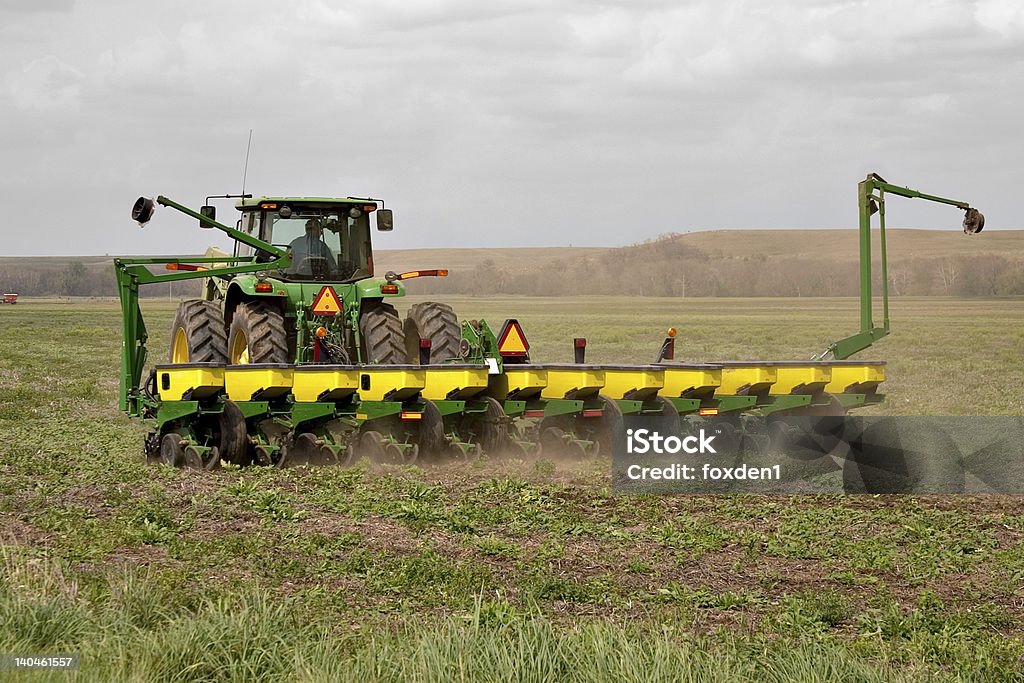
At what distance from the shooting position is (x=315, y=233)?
12.8 m

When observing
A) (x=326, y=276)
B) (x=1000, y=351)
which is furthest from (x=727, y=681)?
(x=1000, y=351)

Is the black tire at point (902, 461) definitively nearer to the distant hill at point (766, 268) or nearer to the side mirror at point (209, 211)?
the side mirror at point (209, 211)

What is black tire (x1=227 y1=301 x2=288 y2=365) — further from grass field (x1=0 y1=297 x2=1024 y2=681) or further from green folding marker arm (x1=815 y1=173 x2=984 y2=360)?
green folding marker arm (x1=815 y1=173 x2=984 y2=360)

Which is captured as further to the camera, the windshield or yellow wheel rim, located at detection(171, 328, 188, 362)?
yellow wheel rim, located at detection(171, 328, 188, 362)

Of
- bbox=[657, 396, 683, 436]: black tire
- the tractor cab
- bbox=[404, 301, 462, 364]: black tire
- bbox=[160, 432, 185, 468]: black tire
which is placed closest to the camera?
bbox=[160, 432, 185, 468]: black tire

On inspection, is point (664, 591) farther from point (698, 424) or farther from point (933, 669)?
point (698, 424)

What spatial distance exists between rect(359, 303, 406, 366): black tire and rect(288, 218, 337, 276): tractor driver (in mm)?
899

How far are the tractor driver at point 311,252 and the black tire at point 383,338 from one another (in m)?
0.90

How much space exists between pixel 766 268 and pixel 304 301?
5285cm

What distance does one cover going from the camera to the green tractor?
1177 cm

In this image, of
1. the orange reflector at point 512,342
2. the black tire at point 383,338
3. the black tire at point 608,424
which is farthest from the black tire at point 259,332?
the black tire at point 608,424

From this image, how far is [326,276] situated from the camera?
12781mm

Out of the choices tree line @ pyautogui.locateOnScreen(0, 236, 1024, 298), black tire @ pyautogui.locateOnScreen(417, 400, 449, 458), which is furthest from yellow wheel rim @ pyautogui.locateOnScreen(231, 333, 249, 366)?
tree line @ pyautogui.locateOnScreen(0, 236, 1024, 298)

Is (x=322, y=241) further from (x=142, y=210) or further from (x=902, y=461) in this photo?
(x=902, y=461)
